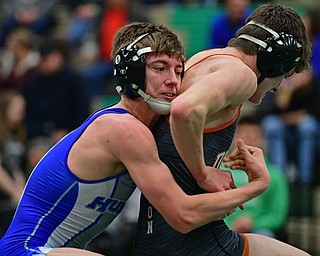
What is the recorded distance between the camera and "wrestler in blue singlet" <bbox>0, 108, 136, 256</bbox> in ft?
16.1

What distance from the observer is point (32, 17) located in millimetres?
13734

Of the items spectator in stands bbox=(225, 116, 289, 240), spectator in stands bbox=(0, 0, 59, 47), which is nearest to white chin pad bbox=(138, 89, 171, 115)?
spectator in stands bbox=(225, 116, 289, 240)

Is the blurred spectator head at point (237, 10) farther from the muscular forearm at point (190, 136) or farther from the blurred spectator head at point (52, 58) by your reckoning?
the muscular forearm at point (190, 136)

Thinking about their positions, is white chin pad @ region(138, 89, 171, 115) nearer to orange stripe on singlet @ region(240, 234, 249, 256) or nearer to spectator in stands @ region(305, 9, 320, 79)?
orange stripe on singlet @ region(240, 234, 249, 256)

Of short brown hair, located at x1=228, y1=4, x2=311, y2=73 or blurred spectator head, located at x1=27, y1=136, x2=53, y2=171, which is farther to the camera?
blurred spectator head, located at x1=27, y1=136, x2=53, y2=171

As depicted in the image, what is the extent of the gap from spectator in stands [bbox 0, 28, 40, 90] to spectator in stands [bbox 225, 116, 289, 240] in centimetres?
422

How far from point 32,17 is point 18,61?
1.52m

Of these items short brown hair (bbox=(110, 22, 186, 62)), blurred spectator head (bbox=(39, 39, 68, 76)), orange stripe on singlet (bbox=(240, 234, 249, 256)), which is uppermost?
short brown hair (bbox=(110, 22, 186, 62))

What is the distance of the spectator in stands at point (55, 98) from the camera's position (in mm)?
10742

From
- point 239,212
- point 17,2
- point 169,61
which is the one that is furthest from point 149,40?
point 17,2

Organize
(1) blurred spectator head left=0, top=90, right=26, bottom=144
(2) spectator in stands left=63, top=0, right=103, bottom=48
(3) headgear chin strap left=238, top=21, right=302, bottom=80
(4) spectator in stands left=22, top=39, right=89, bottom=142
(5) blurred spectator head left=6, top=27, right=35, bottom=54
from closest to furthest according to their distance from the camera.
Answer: (3) headgear chin strap left=238, top=21, right=302, bottom=80 < (1) blurred spectator head left=0, top=90, right=26, bottom=144 < (4) spectator in stands left=22, top=39, right=89, bottom=142 < (5) blurred spectator head left=6, top=27, right=35, bottom=54 < (2) spectator in stands left=63, top=0, right=103, bottom=48

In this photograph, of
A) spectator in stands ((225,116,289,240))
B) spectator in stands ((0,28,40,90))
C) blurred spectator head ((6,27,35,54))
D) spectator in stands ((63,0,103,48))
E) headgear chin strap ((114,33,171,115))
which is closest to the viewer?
headgear chin strap ((114,33,171,115))

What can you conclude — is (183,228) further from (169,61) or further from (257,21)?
(257,21)

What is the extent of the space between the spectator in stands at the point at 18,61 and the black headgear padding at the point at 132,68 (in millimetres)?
7034
